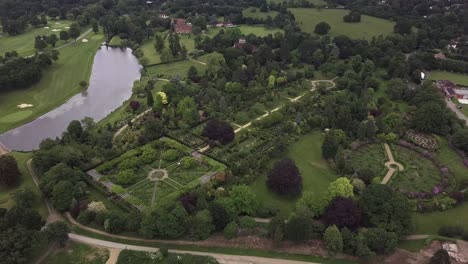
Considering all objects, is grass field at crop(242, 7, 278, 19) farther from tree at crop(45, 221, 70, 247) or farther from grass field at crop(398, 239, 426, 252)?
tree at crop(45, 221, 70, 247)

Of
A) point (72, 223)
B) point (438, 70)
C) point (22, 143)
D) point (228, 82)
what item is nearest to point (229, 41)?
point (228, 82)

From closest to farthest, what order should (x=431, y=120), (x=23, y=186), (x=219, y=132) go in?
1. (x=23, y=186)
2. (x=219, y=132)
3. (x=431, y=120)

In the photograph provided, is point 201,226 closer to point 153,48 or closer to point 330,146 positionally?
Result: point 330,146

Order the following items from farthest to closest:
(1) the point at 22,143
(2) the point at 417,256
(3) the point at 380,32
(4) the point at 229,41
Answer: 1. (3) the point at 380,32
2. (4) the point at 229,41
3. (1) the point at 22,143
4. (2) the point at 417,256

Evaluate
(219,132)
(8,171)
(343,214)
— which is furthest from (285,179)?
(8,171)

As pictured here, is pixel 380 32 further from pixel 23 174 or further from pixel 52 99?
pixel 23 174

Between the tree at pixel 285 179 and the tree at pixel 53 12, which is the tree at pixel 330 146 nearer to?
the tree at pixel 285 179
